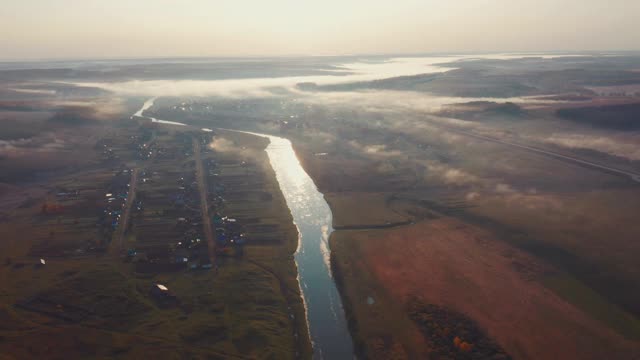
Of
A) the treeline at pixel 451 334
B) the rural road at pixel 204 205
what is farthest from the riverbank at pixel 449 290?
the rural road at pixel 204 205

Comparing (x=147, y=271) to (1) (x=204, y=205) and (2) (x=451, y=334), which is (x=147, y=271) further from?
(2) (x=451, y=334)

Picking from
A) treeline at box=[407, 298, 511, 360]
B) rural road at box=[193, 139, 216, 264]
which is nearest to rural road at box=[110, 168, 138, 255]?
rural road at box=[193, 139, 216, 264]

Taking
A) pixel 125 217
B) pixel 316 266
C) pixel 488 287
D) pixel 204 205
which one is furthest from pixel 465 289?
pixel 125 217

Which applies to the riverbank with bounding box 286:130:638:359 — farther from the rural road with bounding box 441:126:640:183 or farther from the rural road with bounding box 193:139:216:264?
the rural road with bounding box 441:126:640:183

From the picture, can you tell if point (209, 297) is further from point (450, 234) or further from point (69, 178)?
point (69, 178)

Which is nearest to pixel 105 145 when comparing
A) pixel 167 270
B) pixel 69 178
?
pixel 69 178

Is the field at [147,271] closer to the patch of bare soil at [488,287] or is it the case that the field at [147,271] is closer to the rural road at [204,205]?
the rural road at [204,205]

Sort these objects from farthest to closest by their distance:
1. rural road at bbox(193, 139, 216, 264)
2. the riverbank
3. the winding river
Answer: rural road at bbox(193, 139, 216, 264), the winding river, the riverbank
